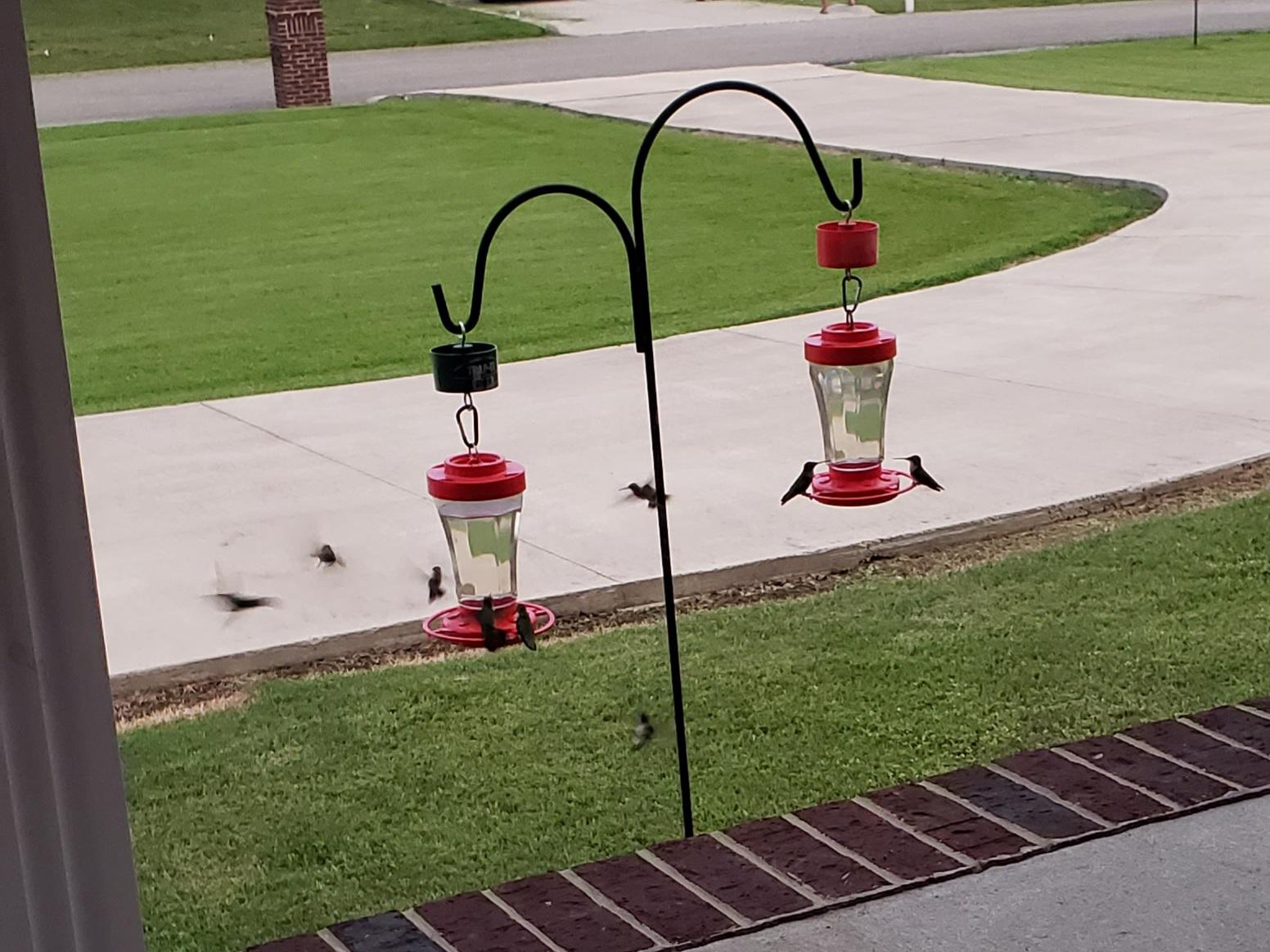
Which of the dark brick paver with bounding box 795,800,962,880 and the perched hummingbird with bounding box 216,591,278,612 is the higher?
the dark brick paver with bounding box 795,800,962,880

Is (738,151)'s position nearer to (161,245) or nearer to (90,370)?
(161,245)

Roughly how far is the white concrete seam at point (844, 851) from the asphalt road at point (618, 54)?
16.2 meters

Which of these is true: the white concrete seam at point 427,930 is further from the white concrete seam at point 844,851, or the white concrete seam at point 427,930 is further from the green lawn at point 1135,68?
the green lawn at point 1135,68

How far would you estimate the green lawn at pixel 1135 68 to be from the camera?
Answer: 16.0 meters

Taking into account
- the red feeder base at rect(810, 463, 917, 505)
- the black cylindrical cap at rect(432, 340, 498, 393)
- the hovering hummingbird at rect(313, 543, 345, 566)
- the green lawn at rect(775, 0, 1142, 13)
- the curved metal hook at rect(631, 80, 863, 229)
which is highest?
the curved metal hook at rect(631, 80, 863, 229)

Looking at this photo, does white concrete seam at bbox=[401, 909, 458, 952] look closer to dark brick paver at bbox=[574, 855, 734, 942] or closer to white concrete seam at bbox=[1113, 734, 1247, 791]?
dark brick paver at bbox=[574, 855, 734, 942]

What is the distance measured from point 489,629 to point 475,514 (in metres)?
0.23

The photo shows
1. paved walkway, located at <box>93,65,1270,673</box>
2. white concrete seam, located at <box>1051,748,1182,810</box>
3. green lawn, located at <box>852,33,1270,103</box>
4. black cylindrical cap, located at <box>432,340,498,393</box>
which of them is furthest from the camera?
green lawn, located at <box>852,33,1270,103</box>

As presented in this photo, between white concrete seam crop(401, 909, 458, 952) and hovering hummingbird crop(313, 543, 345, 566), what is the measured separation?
2.01 metres

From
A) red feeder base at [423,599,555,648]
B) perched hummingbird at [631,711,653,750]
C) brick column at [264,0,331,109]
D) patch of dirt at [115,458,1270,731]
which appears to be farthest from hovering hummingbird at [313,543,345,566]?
brick column at [264,0,331,109]

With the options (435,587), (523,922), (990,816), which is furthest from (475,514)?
(435,587)

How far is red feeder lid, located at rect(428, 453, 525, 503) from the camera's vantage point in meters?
2.52

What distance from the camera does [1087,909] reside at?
8.84ft

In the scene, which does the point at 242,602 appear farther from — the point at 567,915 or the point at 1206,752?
the point at 1206,752
